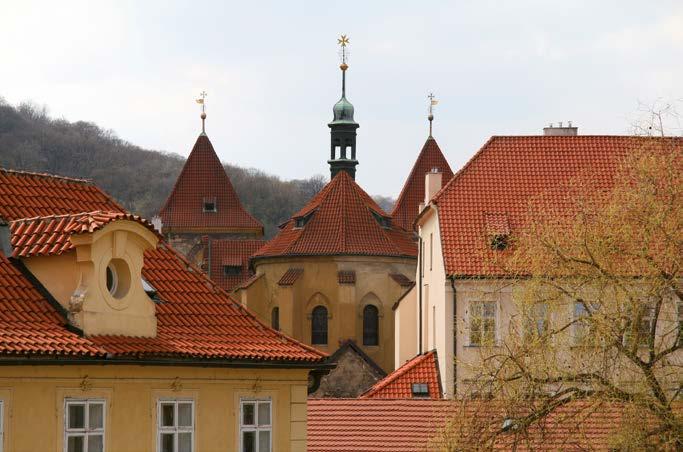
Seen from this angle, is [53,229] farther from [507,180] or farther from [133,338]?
[507,180]

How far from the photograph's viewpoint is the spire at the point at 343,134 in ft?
324

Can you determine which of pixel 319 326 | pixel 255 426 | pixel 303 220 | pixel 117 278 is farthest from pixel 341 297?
pixel 117 278

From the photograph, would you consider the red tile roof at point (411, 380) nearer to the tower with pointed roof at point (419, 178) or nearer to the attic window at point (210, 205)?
the tower with pointed roof at point (419, 178)

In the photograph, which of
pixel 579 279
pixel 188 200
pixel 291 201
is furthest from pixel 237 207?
A: pixel 579 279

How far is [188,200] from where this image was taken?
340 feet

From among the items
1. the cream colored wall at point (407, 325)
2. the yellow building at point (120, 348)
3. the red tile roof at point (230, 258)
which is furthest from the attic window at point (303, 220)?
the yellow building at point (120, 348)

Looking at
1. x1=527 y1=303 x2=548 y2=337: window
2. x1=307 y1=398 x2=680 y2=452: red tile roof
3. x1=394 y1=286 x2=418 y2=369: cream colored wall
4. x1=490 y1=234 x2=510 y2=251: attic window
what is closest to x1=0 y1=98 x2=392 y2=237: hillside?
x1=394 y1=286 x2=418 y2=369: cream colored wall

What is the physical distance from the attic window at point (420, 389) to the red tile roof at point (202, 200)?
5166 centimetres

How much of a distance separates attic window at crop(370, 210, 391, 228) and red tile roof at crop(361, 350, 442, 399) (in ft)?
109

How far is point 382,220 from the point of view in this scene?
8550cm

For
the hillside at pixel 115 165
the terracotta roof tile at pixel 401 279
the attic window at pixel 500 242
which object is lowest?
the attic window at pixel 500 242

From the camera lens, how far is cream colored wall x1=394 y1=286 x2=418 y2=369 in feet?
203

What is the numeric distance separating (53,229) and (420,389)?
26.4 metres

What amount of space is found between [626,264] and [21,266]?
916cm
